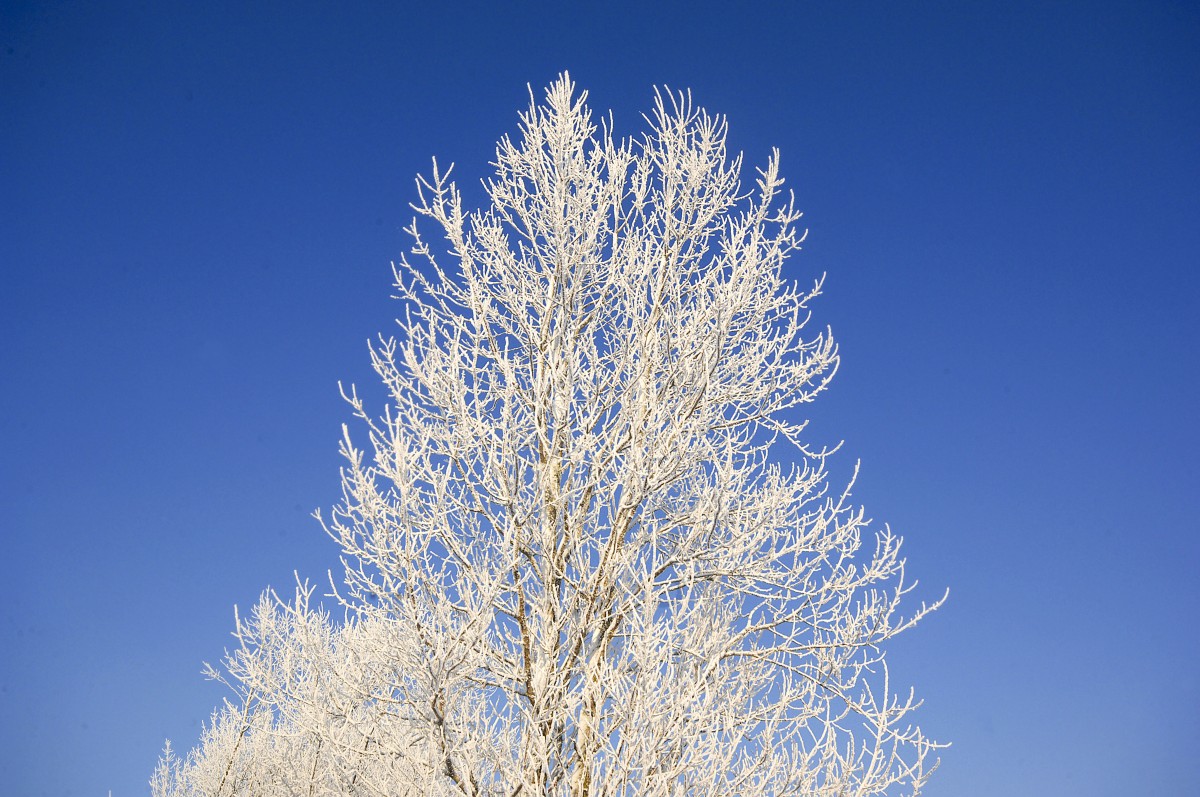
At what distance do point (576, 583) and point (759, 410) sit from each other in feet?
5.68

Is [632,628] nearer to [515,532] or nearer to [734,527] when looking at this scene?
[515,532]

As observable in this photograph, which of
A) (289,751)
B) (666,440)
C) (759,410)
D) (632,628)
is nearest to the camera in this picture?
(632,628)

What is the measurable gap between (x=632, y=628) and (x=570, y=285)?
2441mm

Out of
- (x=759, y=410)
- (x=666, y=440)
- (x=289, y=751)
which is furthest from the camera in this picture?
(x=289, y=751)

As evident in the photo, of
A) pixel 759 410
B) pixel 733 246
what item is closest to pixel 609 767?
pixel 759 410

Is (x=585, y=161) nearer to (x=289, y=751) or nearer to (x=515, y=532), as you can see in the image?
(x=515, y=532)

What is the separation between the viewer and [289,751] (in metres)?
14.7

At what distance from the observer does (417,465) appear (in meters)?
4.64

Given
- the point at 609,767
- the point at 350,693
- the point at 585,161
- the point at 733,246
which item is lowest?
the point at 609,767

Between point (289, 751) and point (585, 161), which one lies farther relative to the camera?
point (289, 751)

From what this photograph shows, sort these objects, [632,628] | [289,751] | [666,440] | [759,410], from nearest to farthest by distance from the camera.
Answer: [632,628], [666,440], [759,410], [289,751]

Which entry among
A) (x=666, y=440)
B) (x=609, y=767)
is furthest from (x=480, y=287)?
(x=609, y=767)

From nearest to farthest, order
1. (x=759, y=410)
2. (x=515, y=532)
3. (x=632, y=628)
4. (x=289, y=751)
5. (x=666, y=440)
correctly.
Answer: (x=632, y=628)
(x=515, y=532)
(x=666, y=440)
(x=759, y=410)
(x=289, y=751)

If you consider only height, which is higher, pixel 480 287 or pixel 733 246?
pixel 733 246
